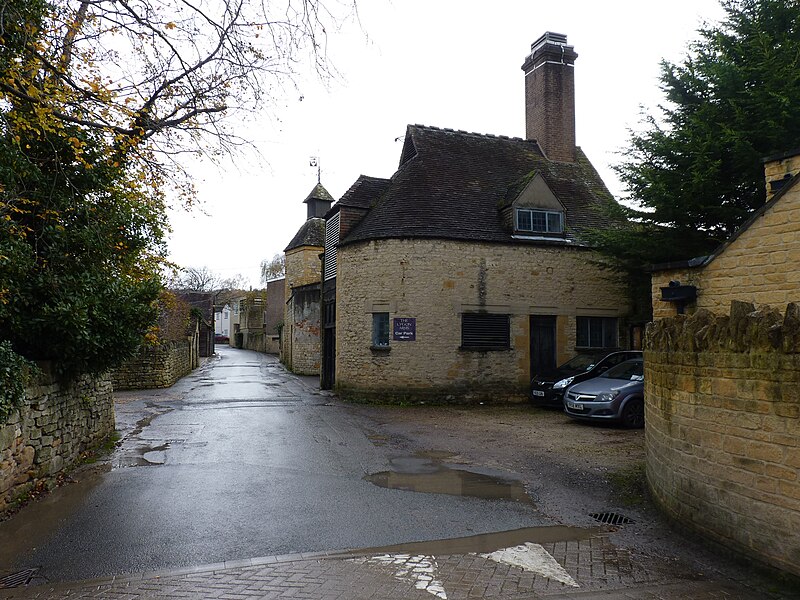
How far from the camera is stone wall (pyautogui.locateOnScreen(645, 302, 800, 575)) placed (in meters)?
4.52

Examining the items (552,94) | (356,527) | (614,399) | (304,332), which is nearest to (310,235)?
(304,332)

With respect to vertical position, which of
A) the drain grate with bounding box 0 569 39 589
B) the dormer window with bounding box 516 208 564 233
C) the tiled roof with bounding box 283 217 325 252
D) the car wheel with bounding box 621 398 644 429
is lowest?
the drain grate with bounding box 0 569 39 589

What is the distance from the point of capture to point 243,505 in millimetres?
6711

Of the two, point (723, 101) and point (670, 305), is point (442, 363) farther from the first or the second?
point (723, 101)

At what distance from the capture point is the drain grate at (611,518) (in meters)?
6.20

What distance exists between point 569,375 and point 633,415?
329 centimetres

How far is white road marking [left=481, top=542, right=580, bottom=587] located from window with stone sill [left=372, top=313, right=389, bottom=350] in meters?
11.9

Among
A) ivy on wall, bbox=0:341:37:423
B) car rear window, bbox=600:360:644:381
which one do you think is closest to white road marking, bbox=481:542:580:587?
ivy on wall, bbox=0:341:37:423

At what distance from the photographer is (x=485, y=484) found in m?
7.77

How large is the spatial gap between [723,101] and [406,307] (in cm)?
957

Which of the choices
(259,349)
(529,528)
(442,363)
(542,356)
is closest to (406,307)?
(442,363)

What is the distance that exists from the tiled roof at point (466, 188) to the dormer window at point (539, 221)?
1.70 feet

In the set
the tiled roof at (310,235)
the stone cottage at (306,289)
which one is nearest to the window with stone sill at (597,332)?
the stone cottage at (306,289)

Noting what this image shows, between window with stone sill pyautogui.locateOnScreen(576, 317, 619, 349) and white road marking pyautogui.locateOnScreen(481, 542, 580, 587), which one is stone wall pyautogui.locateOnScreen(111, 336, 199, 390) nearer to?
window with stone sill pyautogui.locateOnScreen(576, 317, 619, 349)
